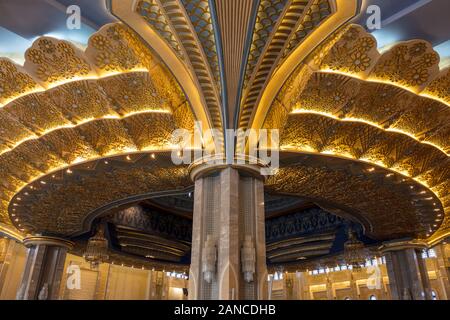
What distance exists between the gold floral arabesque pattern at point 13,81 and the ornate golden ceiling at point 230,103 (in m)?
0.03

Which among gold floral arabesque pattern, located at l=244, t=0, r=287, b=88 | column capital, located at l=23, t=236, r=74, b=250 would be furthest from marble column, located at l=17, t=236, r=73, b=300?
gold floral arabesque pattern, located at l=244, t=0, r=287, b=88

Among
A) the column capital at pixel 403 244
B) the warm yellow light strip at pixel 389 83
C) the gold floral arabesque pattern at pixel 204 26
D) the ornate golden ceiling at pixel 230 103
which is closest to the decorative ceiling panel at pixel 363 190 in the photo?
the ornate golden ceiling at pixel 230 103

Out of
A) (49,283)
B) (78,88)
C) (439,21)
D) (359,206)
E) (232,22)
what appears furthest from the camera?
(49,283)

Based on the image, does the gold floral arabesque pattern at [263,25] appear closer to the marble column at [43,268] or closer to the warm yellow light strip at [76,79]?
the warm yellow light strip at [76,79]

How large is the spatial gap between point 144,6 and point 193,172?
303cm

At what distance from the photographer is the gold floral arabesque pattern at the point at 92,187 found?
9.72 meters

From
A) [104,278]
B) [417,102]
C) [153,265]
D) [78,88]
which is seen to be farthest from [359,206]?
[104,278]

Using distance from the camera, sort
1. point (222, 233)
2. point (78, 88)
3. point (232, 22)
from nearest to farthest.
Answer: point (232, 22), point (222, 233), point (78, 88)

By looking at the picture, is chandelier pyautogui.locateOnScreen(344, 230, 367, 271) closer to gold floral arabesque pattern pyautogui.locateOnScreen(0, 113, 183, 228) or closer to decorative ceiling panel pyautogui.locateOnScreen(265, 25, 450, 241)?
decorative ceiling panel pyautogui.locateOnScreen(265, 25, 450, 241)

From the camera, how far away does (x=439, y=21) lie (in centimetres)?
653

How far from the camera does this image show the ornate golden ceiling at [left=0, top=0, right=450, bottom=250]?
5.83 metres

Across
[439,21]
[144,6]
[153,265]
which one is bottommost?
[153,265]

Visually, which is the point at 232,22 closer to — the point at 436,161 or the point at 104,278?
the point at 436,161

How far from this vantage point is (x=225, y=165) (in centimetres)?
645
